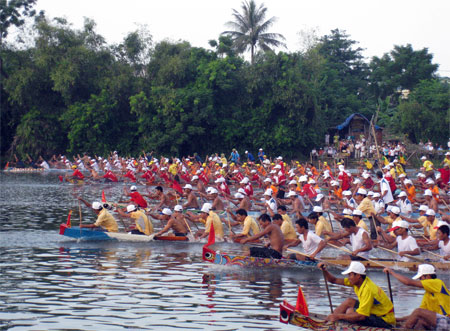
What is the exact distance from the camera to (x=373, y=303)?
7.02 metres

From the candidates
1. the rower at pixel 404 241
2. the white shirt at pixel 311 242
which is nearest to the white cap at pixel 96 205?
the white shirt at pixel 311 242

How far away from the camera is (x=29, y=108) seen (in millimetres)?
45750

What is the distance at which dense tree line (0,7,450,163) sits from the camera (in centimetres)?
4231

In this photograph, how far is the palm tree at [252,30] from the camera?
49062 mm

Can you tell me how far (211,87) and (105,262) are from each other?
3148 centimetres

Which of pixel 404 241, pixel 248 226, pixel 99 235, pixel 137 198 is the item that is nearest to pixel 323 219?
pixel 248 226

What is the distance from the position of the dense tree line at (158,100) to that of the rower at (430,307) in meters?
34.8

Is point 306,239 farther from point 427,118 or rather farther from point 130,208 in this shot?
point 427,118

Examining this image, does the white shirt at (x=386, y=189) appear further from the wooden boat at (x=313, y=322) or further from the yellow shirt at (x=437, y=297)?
the wooden boat at (x=313, y=322)

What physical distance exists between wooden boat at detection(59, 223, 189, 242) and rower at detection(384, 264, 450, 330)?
25.8 feet

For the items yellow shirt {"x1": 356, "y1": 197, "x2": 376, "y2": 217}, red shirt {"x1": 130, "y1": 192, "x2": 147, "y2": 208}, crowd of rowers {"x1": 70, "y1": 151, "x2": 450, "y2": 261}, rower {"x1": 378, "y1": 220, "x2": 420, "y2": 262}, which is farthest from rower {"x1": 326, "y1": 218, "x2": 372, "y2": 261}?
red shirt {"x1": 130, "y1": 192, "x2": 147, "y2": 208}

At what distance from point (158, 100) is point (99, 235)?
28462mm

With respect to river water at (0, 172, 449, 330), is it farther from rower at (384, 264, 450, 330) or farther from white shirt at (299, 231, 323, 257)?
rower at (384, 264, 450, 330)

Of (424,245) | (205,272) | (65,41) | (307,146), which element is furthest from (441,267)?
(65,41)
